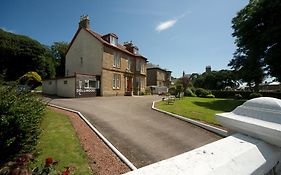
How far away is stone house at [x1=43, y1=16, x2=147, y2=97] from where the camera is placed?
2756 centimetres

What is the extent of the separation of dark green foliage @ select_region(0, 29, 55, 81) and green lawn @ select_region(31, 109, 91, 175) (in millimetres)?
38725

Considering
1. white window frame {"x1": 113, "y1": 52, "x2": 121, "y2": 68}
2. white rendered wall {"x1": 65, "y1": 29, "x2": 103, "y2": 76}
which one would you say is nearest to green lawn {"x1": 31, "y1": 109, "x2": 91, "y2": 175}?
white rendered wall {"x1": 65, "y1": 29, "x2": 103, "y2": 76}

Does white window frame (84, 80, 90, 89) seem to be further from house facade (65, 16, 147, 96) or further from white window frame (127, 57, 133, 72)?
white window frame (127, 57, 133, 72)

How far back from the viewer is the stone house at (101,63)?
2756cm

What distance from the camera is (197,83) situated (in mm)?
82062

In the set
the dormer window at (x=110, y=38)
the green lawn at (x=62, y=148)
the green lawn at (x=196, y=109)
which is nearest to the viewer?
the green lawn at (x=62, y=148)

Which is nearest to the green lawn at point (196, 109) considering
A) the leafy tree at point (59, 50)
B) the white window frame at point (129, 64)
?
the white window frame at point (129, 64)

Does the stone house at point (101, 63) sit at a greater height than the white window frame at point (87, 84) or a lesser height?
greater

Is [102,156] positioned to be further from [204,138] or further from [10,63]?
[10,63]

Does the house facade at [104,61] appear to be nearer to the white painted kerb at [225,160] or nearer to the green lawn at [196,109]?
A: the green lawn at [196,109]

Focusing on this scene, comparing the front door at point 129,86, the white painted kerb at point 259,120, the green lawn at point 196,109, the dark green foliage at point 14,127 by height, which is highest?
the front door at point 129,86

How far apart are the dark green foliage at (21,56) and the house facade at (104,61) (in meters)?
14.1

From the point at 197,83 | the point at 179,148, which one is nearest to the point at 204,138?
the point at 179,148

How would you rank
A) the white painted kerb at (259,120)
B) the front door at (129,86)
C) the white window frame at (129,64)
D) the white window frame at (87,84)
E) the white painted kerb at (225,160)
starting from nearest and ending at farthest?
the white painted kerb at (225,160) → the white painted kerb at (259,120) → the white window frame at (87,84) → the front door at (129,86) → the white window frame at (129,64)
